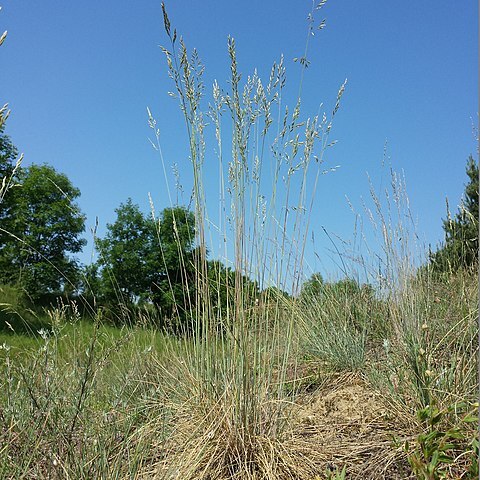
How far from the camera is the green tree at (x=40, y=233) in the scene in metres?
12.0

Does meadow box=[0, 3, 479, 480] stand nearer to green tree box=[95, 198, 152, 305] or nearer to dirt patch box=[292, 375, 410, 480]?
dirt patch box=[292, 375, 410, 480]

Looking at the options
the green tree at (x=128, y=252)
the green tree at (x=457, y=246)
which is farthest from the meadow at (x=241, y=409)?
the green tree at (x=128, y=252)

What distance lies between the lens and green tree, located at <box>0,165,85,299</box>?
12016 millimetres

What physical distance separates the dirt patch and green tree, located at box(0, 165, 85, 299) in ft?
32.3

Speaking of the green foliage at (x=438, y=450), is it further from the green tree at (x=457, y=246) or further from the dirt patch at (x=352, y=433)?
the green tree at (x=457, y=246)

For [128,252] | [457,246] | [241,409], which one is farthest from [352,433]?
[128,252]

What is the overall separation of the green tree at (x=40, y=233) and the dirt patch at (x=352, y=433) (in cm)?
986

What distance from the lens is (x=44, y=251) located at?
12.6 metres

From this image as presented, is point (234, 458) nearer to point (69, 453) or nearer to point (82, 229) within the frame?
point (69, 453)

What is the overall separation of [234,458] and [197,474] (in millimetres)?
188

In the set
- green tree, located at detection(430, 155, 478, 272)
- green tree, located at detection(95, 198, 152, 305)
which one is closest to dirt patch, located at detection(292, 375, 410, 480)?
green tree, located at detection(430, 155, 478, 272)

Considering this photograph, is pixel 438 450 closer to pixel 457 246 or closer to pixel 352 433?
pixel 352 433

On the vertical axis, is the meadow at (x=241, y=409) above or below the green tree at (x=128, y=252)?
below

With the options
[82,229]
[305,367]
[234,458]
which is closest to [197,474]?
[234,458]
